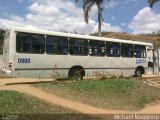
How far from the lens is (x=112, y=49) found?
79.7ft

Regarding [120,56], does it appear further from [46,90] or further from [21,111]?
[21,111]

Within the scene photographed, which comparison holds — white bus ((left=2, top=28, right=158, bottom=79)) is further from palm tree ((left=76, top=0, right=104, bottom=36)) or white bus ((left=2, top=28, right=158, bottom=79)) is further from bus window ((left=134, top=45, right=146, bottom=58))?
palm tree ((left=76, top=0, right=104, bottom=36))

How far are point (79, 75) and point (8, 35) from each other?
5.10 m

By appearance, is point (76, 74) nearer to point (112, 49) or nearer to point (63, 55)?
point (63, 55)

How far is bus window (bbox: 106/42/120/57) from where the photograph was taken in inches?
941

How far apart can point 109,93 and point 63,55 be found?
16.8ft

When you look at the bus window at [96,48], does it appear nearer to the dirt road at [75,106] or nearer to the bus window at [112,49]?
the bus window at [112,49]

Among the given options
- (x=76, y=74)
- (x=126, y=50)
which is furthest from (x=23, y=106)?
(x=126, y=50)

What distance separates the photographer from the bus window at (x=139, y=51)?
2645 centimetres

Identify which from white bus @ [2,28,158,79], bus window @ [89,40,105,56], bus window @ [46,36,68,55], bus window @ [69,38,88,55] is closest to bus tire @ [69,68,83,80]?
white bus @ [2,28,158,79]

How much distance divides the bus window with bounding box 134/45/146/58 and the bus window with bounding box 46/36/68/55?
7.15 metres

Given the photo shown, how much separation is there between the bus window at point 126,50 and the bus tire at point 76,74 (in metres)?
4.46

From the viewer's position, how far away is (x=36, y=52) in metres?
19.7

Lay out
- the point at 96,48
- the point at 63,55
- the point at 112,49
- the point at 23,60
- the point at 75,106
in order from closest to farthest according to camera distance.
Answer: the point at 75,106 → the point at 23,60 → the point at 63,55 → the point at 96,48 → the point at 112,49
